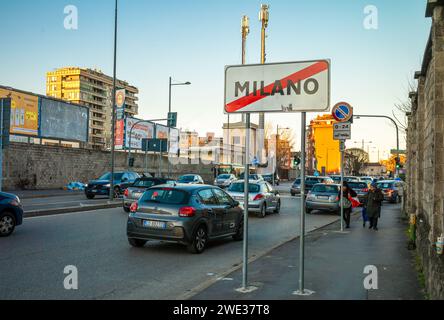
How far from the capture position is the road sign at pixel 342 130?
1475 cm

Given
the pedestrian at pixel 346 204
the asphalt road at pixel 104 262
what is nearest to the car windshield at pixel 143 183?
the asphalt road at pixel 104 262

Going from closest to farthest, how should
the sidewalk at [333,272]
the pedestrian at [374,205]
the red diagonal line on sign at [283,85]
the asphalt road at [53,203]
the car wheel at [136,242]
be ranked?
the red diagonal line on sign at [283,85], the sidewalk at [333,272], the car wheel at [136,242], the pedestrian at [374,205], the asphalt road at [53,203]

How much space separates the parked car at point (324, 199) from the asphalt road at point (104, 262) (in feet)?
23.9

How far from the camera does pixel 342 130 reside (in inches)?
586

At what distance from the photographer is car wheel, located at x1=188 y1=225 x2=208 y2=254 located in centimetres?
1043

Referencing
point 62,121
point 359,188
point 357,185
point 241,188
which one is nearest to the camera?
point 241,188

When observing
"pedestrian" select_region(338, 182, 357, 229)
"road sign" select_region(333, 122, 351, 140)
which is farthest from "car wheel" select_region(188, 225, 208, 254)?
"pedestrian" select_region(338, 182, 357, 229)

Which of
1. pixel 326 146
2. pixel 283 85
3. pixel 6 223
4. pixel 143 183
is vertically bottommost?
pixel 6 223

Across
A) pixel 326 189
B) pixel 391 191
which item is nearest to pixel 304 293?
pixel 326 189

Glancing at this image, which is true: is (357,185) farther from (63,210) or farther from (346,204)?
(63,210)

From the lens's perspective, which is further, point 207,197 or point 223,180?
point 223,180

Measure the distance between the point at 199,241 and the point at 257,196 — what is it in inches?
374

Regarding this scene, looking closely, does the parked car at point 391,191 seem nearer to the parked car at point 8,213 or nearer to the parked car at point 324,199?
the parked car at point 324,199
